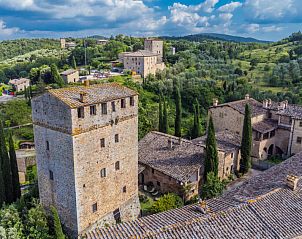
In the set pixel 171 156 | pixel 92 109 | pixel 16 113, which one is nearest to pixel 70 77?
pixel 16 113

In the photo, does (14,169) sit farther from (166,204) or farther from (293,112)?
(293,112)

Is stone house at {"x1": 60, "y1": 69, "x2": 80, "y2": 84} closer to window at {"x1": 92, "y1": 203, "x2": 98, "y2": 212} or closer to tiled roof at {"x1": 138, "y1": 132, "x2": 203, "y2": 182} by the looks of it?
tiled roof at {"x1": 138, "y1": 132, "x2": 203, "y2": 182}

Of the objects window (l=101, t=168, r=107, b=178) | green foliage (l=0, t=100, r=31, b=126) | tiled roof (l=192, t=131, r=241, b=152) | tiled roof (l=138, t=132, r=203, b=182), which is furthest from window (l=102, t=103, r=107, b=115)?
green foliage (l=0, t=100, r=31, b=126)

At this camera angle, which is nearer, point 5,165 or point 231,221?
point 231,221

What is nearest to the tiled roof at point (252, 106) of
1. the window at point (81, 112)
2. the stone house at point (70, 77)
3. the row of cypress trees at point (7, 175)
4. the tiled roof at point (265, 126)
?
the tiled roof at point (265, 126)

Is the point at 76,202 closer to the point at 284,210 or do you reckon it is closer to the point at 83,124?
the point at 83,124
